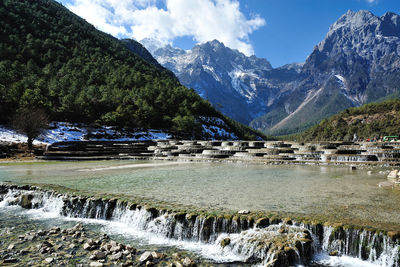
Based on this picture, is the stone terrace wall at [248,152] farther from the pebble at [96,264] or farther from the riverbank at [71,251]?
the pebble at [96,264]

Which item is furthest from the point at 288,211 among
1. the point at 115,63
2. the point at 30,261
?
the point at 115,63

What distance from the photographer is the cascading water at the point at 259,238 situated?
9.76 metres

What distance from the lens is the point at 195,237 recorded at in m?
12.4

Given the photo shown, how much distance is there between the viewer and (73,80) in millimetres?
109625

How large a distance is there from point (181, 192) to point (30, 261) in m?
10.2

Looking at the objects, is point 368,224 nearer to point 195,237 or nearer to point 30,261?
point 195,237

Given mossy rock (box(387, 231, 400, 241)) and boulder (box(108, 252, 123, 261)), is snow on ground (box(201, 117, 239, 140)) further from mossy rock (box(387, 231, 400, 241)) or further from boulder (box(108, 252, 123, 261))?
mossy rock (box(387, 231, 400, 241))

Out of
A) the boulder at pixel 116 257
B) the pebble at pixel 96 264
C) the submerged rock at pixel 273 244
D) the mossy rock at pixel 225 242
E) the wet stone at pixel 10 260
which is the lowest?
the wet stone at pixel 10 260

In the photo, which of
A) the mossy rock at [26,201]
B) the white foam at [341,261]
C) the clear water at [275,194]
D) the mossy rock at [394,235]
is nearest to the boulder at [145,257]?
the clear water at [275,194]

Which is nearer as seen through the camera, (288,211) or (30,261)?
(30,261)

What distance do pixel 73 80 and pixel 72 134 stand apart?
51.6 m

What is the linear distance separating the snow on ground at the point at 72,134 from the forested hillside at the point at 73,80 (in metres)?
7.55

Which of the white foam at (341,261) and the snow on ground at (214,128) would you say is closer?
the white foam at (341,261)

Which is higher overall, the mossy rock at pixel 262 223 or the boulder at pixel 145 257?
the mossy rock at pixel 262 223
